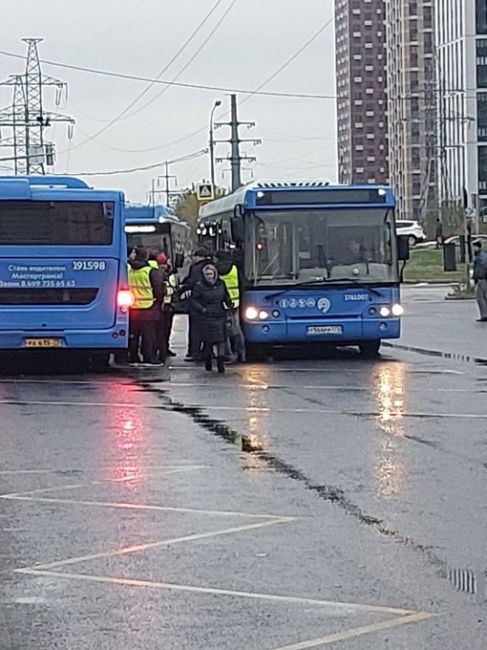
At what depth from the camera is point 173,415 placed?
16.4 metres

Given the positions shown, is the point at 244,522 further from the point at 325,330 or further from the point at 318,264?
the point at 318,264

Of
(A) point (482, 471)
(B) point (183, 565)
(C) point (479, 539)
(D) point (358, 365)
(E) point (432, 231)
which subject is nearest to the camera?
(B) point (183, 565)

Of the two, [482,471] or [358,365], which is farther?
[358,365]

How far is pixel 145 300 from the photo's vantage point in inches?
926

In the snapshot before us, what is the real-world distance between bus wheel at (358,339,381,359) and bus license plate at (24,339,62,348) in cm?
559

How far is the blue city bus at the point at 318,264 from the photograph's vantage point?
23.9 m

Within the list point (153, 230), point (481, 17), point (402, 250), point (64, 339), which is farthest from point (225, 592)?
point (481, 17)

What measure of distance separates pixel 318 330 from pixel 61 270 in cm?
443

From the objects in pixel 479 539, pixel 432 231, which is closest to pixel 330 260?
pixel 479 539

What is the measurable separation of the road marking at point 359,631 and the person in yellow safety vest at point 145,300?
647 inches

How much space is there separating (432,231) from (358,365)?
285 ft

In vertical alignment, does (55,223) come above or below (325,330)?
above

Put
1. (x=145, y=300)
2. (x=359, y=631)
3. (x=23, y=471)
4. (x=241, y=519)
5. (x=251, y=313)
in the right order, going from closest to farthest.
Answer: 1. (x=359, y=631)
2. (x=241, y=519)
3. (x=23, y=471)
4. (x=145, y=300)
5. (x=251, y=313)

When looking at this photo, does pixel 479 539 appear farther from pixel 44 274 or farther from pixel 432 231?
pixel 432 231
